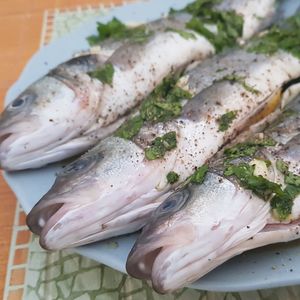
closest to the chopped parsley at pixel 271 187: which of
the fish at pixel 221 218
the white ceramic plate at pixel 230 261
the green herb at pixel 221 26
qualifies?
the fish at pixel 221 218

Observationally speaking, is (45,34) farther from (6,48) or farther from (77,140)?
(77,140)

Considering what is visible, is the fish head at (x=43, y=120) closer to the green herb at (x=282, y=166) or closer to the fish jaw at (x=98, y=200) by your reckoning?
the fish jaw at (x=98, y=200)

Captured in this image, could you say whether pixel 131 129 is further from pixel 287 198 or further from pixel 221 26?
pixel 221 26

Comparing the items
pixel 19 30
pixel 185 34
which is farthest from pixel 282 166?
pixel 19 30

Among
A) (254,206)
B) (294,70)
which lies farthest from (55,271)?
(294,70)

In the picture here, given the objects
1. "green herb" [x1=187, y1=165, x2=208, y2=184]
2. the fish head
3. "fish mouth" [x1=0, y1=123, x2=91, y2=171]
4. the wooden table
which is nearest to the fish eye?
the fish head

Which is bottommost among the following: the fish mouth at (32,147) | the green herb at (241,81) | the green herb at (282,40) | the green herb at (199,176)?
the fish mouth at (32,147)
